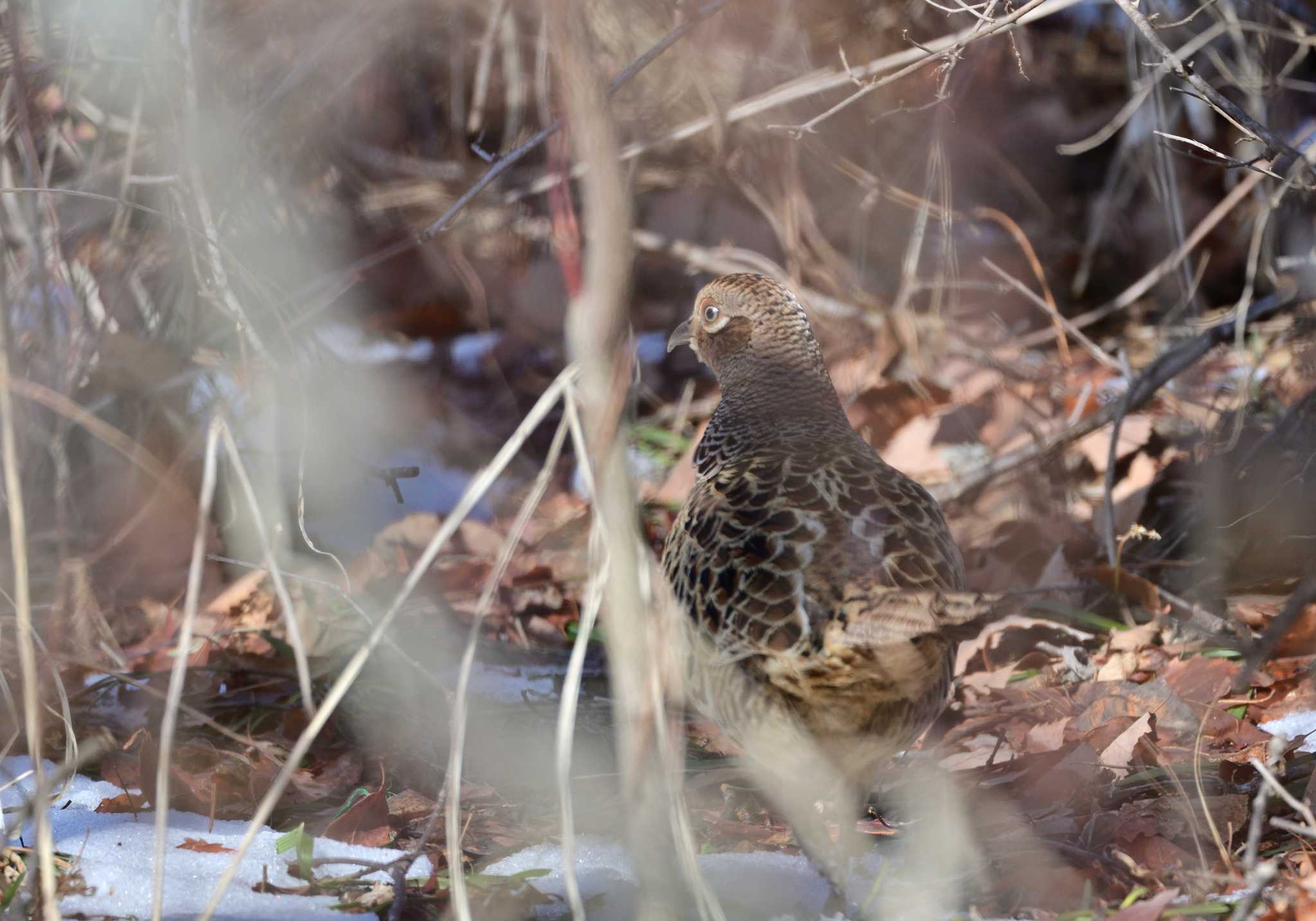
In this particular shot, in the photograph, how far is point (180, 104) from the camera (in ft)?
11.1

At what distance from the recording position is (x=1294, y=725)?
288cm

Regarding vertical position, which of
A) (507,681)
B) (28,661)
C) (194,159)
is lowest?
(507,681)

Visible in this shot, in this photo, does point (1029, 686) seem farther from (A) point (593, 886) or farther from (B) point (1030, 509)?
(A) point (593, 886)

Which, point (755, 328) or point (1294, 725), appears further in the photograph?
point (755, 328)

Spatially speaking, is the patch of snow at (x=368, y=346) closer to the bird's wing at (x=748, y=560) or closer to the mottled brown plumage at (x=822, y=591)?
the mottled brown plumage at (x=822, y=591)

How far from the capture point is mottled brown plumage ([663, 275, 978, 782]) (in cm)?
244

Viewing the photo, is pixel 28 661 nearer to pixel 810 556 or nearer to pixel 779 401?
pixel 810 556

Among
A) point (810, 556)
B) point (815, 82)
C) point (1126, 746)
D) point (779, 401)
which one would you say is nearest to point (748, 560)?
point (810, 556)

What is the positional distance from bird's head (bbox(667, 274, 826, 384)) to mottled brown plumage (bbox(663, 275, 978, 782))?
34cm

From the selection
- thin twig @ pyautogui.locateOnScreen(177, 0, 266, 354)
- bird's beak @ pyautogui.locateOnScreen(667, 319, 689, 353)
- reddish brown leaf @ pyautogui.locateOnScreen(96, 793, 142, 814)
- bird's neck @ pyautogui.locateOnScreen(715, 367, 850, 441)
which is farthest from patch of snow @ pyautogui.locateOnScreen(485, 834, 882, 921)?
bird's beak @ pyautogui.locateOnScreen(667, 319, 689, 353)

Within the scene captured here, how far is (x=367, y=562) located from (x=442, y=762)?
1.45m

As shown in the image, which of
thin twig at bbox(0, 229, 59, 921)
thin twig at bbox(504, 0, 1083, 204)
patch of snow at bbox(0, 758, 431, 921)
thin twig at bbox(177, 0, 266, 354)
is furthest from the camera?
thin twig at bbox(177, 0, 266, 354)

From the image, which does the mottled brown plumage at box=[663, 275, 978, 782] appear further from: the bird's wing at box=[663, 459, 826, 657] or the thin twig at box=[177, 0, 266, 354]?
the thin twig at box=[177, 0, 266, 354]

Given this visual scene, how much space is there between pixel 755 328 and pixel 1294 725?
1.78 m
